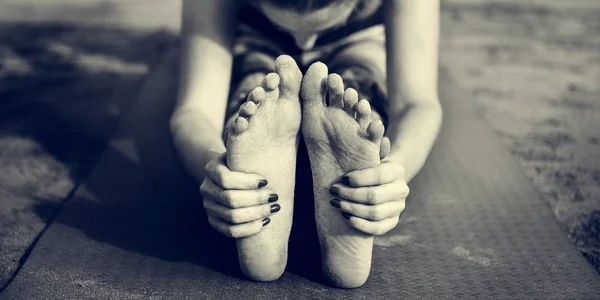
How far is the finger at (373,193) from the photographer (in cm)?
113

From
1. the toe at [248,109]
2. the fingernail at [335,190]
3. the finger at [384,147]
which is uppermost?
the toe at [248,109]

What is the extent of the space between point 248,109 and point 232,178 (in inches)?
4.6

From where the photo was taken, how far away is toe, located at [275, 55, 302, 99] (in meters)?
1.14

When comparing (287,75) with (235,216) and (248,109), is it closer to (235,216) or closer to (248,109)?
(248,109)

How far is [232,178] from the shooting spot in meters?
1.13

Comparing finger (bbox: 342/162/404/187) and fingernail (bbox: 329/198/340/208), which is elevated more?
finger (bbox: 342/162/404/187)

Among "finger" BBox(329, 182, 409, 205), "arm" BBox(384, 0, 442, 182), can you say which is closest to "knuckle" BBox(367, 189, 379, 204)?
"finger" BBox(329, 182, 409, 205)

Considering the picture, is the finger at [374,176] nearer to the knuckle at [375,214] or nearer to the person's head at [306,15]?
the knuckle at [375,214]

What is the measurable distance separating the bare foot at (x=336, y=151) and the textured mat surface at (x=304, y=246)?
63mm

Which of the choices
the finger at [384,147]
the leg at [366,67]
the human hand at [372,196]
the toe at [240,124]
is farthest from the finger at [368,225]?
the leg at [366,67]

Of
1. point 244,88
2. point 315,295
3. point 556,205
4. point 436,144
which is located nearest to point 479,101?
point 436,144

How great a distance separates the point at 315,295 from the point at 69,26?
7.46ft

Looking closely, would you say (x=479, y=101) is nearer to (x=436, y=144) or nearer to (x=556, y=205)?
(x=436, y=144)

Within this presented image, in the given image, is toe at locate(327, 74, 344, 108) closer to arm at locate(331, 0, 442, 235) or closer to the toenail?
arm at locate(331, 0, 442, 235)
